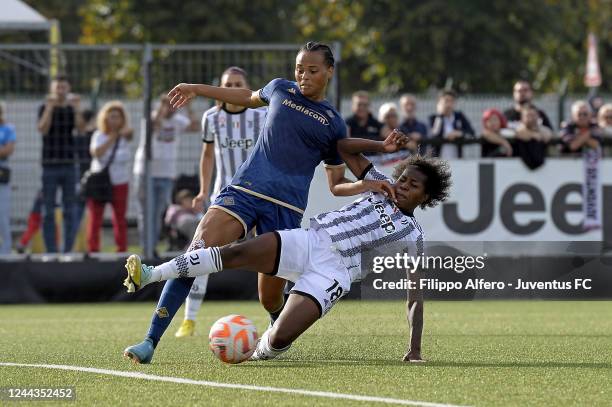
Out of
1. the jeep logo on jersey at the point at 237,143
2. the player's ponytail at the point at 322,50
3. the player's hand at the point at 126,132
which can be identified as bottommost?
the jeep logo on jersey at the point at 237,143

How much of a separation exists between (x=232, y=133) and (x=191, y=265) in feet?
10.4

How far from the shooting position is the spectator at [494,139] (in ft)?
54.0

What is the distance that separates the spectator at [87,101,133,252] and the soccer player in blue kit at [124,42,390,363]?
7.07m

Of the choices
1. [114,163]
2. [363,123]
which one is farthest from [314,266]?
[363,123]

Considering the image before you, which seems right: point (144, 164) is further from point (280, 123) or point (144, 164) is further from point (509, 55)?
point (509, 55)

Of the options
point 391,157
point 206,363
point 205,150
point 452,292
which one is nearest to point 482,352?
point 452,292

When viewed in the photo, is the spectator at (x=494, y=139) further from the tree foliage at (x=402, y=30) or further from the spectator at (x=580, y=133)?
the tree foliage at (x=402, y=30)

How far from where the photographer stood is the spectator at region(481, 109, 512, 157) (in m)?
16.5

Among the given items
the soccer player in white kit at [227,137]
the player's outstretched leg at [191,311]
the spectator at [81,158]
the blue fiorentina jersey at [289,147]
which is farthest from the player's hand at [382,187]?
the spectator at [81,158]

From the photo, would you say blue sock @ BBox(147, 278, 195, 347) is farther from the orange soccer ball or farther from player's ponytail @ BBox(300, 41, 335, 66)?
player's ponytail @ BBox(300, 41, 335, 66)

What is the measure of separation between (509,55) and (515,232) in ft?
73.2

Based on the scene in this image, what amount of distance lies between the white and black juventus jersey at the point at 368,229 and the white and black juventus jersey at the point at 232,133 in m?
2.42

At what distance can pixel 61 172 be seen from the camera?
1594cm

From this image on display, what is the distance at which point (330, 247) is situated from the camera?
8.55 metres
